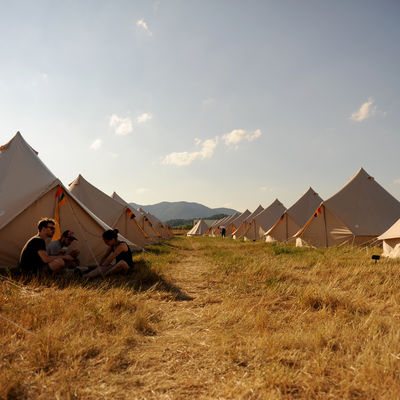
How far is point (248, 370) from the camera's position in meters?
2.19

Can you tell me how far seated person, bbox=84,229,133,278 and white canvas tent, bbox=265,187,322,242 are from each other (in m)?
12.6

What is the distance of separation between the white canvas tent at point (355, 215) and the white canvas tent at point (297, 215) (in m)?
3.46

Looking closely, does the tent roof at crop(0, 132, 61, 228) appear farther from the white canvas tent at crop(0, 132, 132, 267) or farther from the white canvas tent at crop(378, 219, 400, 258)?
the white canvas tent at crop(378, 219, 400, 258)

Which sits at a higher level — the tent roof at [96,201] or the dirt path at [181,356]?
the tent roof at [96,201]

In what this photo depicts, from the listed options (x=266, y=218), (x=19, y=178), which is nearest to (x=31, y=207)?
(x=19, y=178)

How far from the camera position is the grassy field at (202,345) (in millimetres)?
1938

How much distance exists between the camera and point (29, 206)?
6949 mm

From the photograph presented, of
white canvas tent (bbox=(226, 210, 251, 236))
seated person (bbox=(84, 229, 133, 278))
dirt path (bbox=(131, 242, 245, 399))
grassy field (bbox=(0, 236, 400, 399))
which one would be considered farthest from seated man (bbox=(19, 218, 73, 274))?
white canvas tent (bbox=(226, 210, 251, 236))

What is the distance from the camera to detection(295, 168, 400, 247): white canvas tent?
11727mm

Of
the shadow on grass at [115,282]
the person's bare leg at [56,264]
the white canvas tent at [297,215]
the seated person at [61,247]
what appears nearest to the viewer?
the shadow on grass at [115,282]

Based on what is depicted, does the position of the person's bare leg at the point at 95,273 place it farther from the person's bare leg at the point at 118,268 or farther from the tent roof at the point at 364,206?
the tent roof at the point at 364,206

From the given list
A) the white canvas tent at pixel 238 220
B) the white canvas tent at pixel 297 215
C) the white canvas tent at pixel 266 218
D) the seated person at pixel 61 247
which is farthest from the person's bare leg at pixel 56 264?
the white canvas tent at pixel 238 220

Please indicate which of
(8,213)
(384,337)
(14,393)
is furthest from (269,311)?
(8,213)

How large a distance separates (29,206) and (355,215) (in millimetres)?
12588
